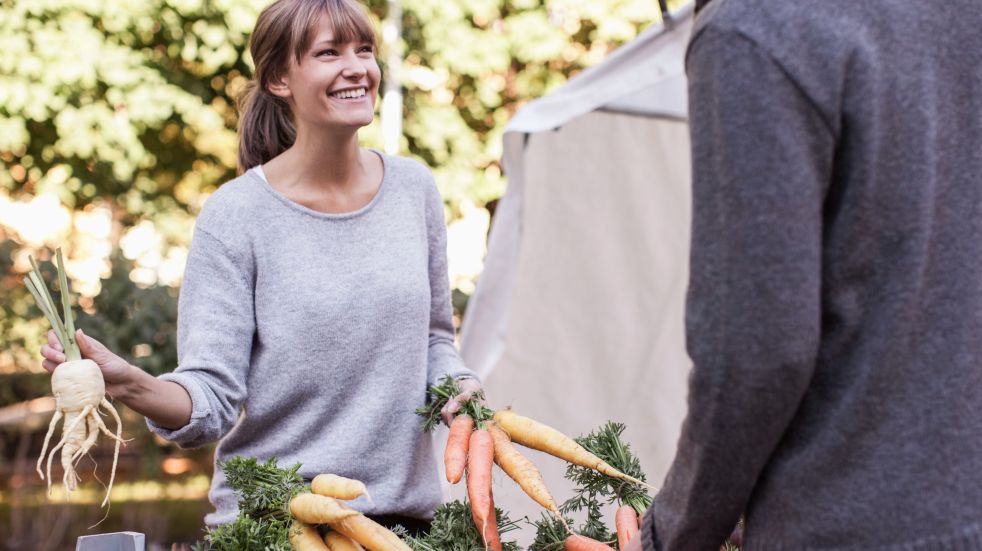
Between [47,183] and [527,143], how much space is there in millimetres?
3827

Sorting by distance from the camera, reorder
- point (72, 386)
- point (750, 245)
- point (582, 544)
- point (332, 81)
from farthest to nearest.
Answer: point (332, 81)
point (582, 544)
point (72, 386)
point (750, 245)

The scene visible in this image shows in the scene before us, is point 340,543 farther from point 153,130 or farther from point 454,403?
point 153,130

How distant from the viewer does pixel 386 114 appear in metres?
5.93

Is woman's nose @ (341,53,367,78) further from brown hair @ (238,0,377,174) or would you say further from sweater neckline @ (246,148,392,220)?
sweater neckline @ (246,148,392,220)

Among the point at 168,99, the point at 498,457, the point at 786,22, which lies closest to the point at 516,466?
the point at 498,457

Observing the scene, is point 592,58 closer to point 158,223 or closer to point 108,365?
point 158,223

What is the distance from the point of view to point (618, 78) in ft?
11.6

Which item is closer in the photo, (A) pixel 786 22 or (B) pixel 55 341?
(A) pixel 786 22

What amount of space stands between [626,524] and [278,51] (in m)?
1.13

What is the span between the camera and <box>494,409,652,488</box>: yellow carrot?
1.88 m

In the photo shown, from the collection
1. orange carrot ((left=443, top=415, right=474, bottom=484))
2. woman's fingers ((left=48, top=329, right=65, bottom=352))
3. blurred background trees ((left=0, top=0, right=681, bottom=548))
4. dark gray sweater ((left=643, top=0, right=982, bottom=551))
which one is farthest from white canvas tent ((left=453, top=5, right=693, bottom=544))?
dark gray sweater ((left=643, top=0, right=982, bottom=551))

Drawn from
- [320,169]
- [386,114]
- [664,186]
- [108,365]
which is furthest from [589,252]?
[108,365]

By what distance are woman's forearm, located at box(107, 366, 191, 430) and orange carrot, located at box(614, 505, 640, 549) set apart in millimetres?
767

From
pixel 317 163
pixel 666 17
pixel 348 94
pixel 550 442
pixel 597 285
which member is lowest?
pixel 550 442
